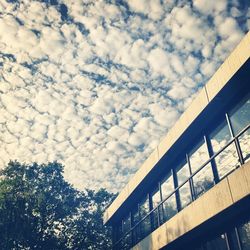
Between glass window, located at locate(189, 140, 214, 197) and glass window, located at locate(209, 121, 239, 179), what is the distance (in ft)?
1.27

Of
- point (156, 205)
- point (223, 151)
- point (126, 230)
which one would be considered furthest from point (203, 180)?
point (126, 230)

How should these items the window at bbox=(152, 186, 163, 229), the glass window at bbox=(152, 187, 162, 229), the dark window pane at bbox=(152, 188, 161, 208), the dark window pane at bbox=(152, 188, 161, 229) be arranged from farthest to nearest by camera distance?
1. the dark window pane at bbox=(152, 188, 161, 208)
2. the dark window pane at bbox=(152, 188, 161, 229)
3. the glass window at bbox=(152, 187, 162, 229)
4. the window at bbox=(152, 186, 163, 229)

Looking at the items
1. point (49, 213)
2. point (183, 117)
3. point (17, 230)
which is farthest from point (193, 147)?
point (49, 213)

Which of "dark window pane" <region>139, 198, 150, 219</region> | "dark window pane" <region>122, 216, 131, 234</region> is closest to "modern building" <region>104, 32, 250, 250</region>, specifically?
"dark window pane" <region>139, 198, 150, 219</region>

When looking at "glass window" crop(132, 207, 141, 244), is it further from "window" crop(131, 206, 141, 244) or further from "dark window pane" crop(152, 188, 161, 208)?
"dark window pane" crop(152, 188, 161, 208)

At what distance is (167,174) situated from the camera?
12.6m

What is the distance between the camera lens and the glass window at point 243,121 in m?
7.80

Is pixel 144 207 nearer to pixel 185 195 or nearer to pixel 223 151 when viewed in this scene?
pixel 185 195

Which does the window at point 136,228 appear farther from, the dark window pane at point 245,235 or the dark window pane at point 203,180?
the dark window pane at point 245,235

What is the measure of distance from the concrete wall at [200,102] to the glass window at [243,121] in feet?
2.57

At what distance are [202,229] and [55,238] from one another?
68.6ft

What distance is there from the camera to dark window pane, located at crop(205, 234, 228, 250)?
340 inches

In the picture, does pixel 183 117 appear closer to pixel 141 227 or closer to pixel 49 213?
pixel 141 227

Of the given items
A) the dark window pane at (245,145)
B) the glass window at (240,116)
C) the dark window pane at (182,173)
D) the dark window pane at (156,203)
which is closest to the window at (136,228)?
the dark window pane at (156,203)
